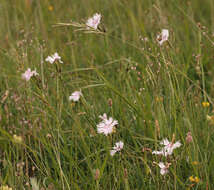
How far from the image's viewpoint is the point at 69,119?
190 centimetres

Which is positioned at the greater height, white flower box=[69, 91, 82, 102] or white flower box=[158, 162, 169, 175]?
white flower box=[69, 91, 82, 102]

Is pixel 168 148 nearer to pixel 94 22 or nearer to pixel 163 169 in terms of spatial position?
pixel 163 169

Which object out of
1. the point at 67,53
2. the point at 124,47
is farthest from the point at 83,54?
the point at 124,47

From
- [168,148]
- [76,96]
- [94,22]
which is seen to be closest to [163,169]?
[168,148]

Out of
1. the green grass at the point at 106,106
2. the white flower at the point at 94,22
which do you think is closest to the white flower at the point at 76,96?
the green grass at the point at 106,106

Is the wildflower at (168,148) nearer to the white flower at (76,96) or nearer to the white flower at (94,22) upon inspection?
the white flower at (76,96)

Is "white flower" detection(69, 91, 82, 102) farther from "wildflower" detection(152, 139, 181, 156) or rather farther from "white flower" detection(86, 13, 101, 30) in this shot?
"wildflower" detection(152, 139, 181, 156)

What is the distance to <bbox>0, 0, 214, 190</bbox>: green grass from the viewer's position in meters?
1.46

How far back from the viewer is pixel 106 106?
195cm

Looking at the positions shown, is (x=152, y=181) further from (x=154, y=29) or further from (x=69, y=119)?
(x=154, y=29)

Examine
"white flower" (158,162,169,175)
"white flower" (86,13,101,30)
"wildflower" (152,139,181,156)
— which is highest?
"white flower" (86,13,101,30)

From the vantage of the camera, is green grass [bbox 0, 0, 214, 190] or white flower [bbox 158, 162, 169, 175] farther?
green grass [bbox 0, 0, 214, 190]

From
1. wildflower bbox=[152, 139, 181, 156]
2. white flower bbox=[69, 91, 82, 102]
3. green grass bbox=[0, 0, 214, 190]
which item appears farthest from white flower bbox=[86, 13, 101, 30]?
wildflower bbox=[152, 139, 181, 156]

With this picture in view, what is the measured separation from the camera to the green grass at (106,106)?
1462mm
